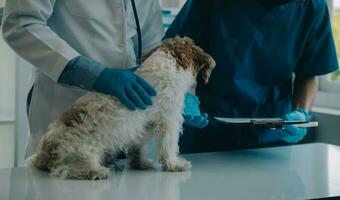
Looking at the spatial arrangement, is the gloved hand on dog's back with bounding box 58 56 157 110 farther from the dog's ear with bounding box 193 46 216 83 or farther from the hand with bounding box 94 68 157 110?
the dog's ear with bounding box 193 46 216 83

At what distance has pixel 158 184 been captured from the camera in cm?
126

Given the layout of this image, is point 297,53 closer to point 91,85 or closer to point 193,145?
point 193,145

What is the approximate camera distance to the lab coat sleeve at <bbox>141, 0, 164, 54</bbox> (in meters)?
1.69

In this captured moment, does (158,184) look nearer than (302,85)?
Yes

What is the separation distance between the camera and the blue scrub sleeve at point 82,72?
1313mm

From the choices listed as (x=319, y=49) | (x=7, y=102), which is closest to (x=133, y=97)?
(x=319, y=49)

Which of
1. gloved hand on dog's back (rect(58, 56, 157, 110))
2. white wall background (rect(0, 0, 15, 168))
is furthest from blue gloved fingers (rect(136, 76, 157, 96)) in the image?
white wall background (rect(0, 0, 15, 168))

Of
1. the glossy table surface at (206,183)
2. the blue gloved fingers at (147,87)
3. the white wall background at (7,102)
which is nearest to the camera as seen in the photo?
the glossy table surface at (206,183)

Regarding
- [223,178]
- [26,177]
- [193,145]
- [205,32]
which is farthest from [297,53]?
[26,177]

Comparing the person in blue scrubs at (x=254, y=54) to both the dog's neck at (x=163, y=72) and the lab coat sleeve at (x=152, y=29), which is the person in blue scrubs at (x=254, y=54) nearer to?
the lab coat sleeve at (x=152, y=29)

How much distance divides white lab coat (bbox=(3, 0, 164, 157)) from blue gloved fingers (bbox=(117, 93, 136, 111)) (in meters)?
0.18

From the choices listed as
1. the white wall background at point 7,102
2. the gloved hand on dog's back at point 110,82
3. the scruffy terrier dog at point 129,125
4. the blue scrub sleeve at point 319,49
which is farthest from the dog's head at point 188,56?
the white wall background at point 7,102

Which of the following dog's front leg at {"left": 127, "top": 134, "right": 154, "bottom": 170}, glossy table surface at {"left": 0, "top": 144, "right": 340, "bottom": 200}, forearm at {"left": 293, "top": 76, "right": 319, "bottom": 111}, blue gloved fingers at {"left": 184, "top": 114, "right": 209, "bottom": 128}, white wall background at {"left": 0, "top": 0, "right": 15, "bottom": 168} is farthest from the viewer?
white wall background at {"left": 0, "top": 0, "right": 15, "bottom": 168}

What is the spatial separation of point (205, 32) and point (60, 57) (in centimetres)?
69
